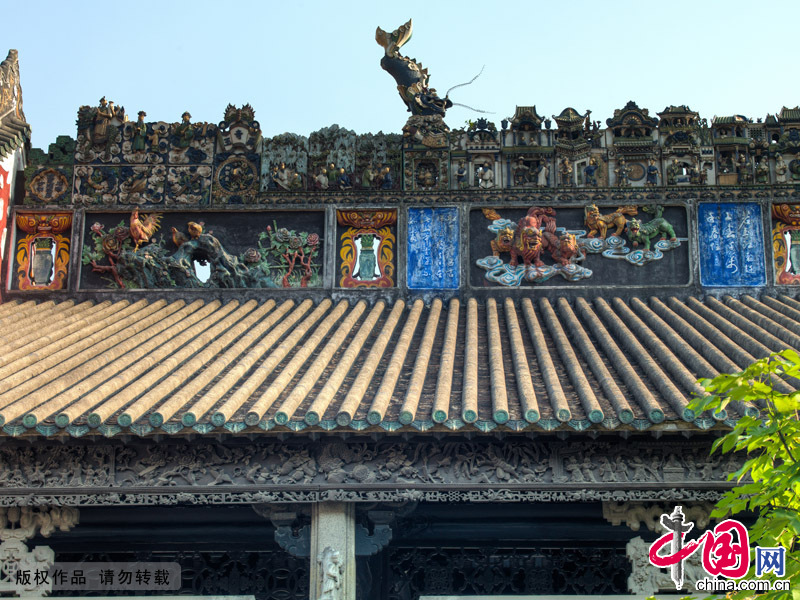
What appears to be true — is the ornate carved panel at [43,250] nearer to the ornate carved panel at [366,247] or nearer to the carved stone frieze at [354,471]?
the ornate carved panel at [366,247]

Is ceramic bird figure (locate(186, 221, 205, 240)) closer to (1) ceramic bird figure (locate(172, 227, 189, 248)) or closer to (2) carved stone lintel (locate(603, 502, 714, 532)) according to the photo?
(1) ceramic bird figure (locate(172, 227, 189, 248))

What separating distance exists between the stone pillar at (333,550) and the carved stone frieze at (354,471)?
0.22 meters

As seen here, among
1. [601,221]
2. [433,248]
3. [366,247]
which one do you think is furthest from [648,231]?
[366,247]

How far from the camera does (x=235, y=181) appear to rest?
13.0 metres

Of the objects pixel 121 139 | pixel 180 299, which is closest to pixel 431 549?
pixel 180 299

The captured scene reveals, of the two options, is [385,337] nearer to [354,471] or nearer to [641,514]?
[354,471]

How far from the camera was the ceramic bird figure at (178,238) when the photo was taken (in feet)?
41.8

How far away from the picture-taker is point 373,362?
9.93 m

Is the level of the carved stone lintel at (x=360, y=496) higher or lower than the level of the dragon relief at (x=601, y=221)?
lower

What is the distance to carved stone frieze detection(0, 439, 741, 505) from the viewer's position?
8609 millimetres

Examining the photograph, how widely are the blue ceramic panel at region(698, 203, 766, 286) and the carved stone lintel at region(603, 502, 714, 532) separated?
4.04 m

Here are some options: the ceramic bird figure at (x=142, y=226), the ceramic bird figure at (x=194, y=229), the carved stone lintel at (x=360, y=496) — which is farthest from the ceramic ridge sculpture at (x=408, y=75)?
the carved stone lintel at (x=360, y=496)

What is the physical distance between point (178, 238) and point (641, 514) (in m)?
6.71

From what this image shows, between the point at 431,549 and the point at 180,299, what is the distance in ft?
15.5
